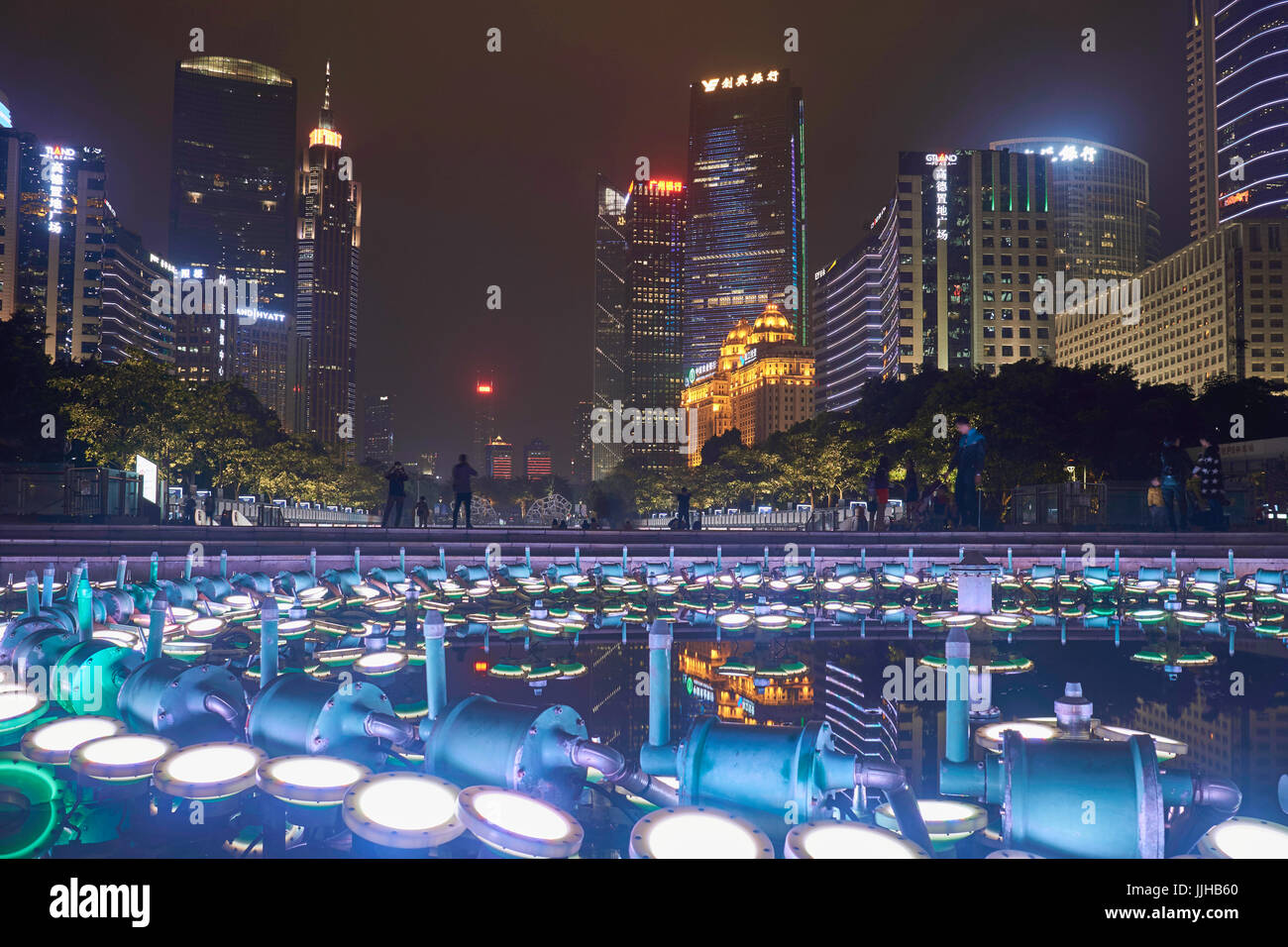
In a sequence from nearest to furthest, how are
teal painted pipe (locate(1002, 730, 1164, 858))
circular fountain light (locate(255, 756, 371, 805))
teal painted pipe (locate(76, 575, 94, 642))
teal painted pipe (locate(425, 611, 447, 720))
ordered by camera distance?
teal painted pipe (locate(1002, 730, 1164, 858)), circular fountain light (locate(255, 756, 371, 805)), teal painted pipe (locate(425, 611, 447, 720)), teal painted pipe (locate(76, 575, 94, 642))

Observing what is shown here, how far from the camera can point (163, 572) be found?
15.0 m

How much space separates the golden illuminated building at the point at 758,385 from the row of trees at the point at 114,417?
116 m

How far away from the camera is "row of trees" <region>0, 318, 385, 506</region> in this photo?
3234 centimetres

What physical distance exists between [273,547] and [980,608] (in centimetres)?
1345

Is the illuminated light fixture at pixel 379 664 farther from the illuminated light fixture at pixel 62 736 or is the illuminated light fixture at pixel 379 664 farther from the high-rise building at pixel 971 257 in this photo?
the high-rise building at pixel 971 257

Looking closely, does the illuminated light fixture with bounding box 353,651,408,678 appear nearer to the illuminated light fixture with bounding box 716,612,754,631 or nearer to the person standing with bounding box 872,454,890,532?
the illuminated light fixture with bounding box 716,612,754,631

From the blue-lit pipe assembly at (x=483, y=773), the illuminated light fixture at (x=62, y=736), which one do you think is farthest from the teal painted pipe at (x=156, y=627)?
the illuminated light fixture at (x=62, y=736)

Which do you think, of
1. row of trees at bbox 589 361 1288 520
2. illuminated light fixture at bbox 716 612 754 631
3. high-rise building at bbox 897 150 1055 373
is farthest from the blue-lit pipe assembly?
A: high-rise building at bbox 897 150 1055 373

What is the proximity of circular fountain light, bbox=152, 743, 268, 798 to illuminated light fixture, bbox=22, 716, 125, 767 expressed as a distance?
2.42ft

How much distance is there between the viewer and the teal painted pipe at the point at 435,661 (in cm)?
469

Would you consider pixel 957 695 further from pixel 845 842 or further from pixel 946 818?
pixel 845 842

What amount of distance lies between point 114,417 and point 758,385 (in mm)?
142393
